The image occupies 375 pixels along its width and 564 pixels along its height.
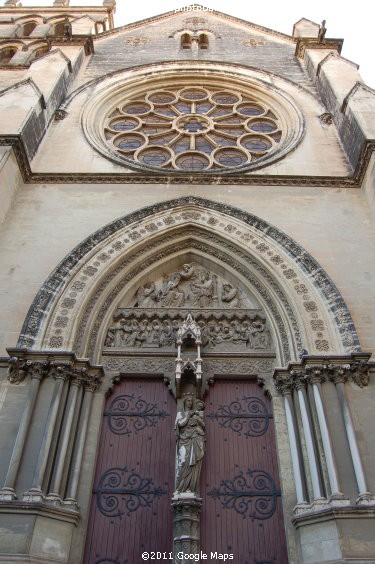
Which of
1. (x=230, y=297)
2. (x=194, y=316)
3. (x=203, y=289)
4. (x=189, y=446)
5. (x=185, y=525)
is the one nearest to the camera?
(x=185, y=525)

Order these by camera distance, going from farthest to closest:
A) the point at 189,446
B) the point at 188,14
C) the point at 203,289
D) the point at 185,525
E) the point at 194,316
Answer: the point at 188,14 < the point at 203,289 < the point at 194,316 < the point at 189,446 < the point at 185,525

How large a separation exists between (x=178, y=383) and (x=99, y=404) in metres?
1.22

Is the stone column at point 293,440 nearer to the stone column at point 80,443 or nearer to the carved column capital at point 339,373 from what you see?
the carved column capital at point 339,373

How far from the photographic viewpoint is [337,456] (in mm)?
6059

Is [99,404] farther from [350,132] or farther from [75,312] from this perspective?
[350,132]

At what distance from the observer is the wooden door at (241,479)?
600 cm

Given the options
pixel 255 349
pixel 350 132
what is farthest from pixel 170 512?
pixel 350 132

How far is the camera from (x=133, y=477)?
653 cm

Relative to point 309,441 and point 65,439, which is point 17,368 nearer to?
point 65,439

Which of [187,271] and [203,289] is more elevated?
[187,271]

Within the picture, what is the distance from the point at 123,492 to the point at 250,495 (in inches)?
66.3

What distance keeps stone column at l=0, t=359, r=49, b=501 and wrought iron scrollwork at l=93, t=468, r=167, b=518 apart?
3.76ft

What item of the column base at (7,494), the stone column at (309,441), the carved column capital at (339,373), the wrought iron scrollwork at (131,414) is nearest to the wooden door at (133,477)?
the wrought iron scrollwork at (131,414)

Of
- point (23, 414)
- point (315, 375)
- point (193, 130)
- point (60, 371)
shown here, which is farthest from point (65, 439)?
point (193, 130)
